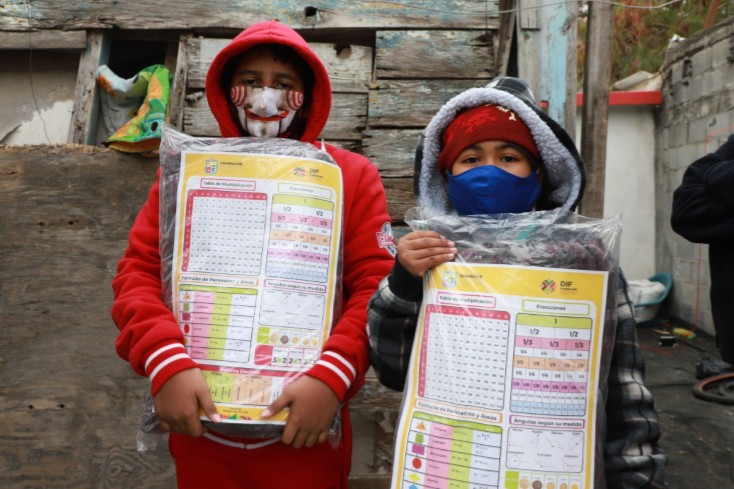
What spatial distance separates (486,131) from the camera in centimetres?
147

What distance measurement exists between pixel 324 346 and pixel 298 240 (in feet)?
0.86

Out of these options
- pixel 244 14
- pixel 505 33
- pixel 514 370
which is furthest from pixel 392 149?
pixel 514 370

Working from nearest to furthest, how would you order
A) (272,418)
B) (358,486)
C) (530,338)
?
(530,338), (272,418), (358,486)

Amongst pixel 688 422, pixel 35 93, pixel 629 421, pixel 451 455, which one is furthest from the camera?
pixel 688 422

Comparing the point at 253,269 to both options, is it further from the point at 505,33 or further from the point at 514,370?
the point at 505,33

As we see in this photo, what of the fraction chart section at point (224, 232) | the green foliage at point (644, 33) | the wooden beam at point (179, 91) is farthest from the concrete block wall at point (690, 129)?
the fraction chart section at point (224, 232)

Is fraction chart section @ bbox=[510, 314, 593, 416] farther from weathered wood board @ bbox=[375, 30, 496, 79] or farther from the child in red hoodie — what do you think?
weathered wood board @ bbox=[375, 30, 496, 79]

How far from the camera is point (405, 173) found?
2893 millimetres

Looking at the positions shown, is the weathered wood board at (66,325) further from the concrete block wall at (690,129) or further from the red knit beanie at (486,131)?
the concrete block wall at (690,129)

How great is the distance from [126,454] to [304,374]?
1.77 meters

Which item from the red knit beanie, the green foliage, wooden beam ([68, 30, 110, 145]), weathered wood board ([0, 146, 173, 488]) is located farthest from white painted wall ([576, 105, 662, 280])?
the red knit beanie

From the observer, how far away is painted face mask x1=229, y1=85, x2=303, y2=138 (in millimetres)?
1690

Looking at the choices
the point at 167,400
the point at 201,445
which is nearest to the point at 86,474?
the point at 201,445

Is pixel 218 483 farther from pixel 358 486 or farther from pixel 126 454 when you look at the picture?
pixel 126 454
